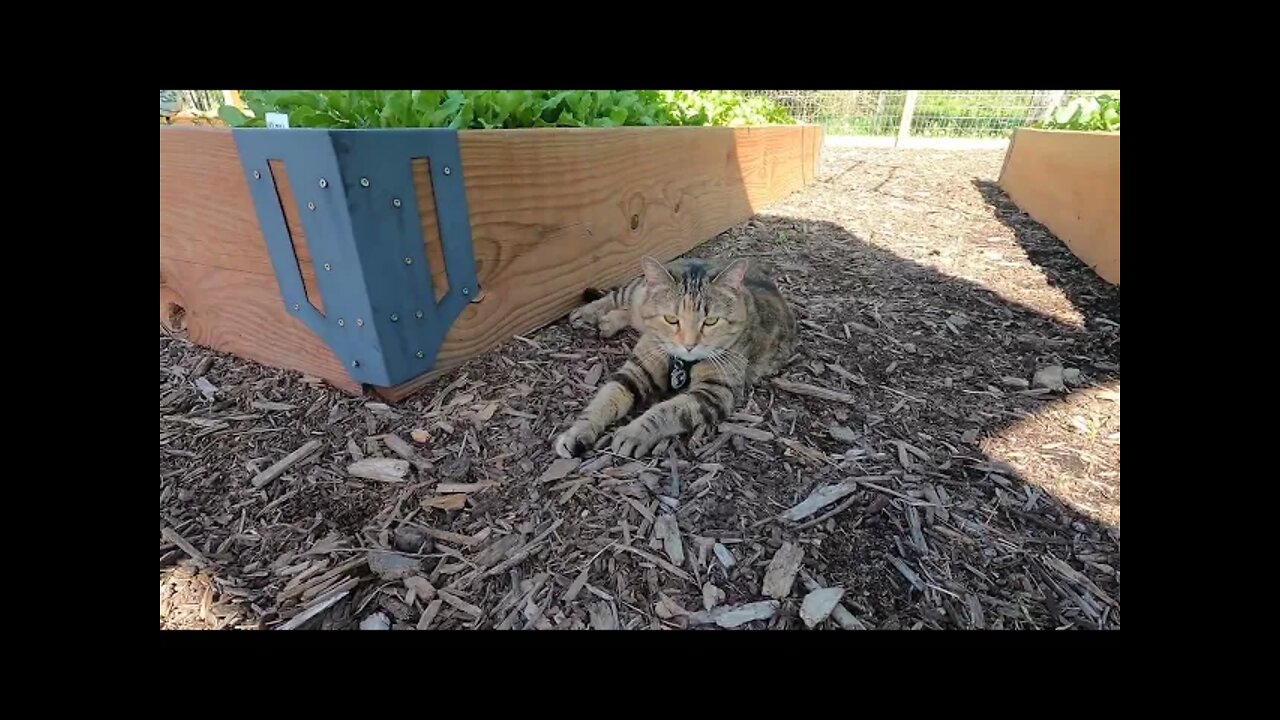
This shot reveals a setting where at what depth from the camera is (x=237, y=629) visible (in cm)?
129

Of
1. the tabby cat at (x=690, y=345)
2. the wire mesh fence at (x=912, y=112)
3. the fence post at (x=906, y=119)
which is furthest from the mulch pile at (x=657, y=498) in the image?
the fence post at (x=906, y=119)

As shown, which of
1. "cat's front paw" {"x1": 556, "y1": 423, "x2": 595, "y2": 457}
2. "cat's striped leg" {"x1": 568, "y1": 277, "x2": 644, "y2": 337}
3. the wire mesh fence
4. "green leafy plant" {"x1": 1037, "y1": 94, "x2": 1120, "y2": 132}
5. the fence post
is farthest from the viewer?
the fence post

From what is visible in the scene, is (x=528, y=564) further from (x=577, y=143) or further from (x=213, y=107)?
(x=213, y=107)

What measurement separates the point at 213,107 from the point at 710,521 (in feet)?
11.4

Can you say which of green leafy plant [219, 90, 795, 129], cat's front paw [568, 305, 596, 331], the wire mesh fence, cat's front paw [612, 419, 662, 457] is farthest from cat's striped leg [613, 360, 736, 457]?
the wire mesh fence

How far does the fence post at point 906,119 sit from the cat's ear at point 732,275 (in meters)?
7.64

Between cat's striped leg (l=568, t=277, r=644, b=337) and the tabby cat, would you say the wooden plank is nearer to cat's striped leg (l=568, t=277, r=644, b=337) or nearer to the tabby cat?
the tabby cat

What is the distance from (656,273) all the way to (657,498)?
110 cm

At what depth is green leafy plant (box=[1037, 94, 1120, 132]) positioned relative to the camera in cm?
463

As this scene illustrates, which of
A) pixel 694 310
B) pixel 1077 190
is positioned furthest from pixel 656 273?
pixel 1077 190

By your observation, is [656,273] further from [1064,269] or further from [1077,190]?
[1077,190]

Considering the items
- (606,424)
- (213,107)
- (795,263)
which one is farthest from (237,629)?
(795,263)

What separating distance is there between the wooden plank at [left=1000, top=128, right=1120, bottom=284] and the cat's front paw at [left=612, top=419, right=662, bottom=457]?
10.3 ft

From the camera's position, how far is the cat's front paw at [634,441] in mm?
1901
